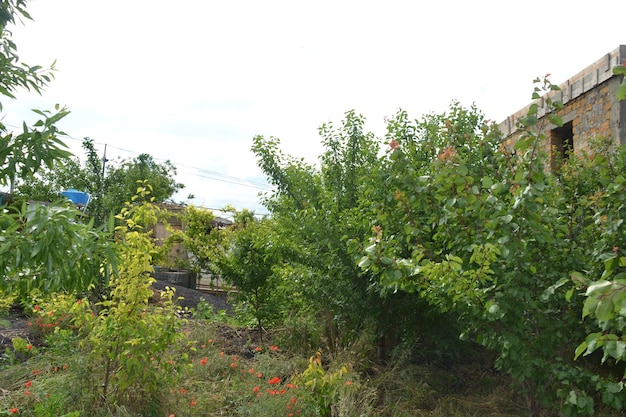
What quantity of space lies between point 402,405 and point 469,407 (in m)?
0.62

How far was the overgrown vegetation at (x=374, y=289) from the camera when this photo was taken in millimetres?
3020

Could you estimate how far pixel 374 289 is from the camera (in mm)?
5469

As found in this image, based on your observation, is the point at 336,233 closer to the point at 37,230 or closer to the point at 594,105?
the point at 37,230

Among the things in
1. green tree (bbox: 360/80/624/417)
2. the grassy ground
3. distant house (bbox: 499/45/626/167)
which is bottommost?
the grassy ground

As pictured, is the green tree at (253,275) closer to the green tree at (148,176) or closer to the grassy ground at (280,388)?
the grassy ground at (280,388)

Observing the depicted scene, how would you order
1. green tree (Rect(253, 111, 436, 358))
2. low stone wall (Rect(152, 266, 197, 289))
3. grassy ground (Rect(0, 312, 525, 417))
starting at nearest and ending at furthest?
1. grassy ground (Rect(0, 312, 525, 417))
2. green tree (Rect(253, 111, 436, 358))
3. low stone wall (Rect(152, 266, 197, 289))

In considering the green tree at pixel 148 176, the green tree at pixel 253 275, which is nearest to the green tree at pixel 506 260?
the green tree at pixel 253 275

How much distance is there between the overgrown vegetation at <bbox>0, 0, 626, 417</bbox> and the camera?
9.91 feet

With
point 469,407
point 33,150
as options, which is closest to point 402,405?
point 469,407

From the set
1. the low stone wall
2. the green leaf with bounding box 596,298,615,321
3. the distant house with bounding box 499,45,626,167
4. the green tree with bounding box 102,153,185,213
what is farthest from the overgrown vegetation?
the green tree with bounding box 102,153,185,213

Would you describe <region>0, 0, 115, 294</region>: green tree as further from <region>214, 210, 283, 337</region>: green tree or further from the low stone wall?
the low stone wall

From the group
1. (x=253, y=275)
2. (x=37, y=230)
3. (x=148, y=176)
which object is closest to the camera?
(x=37, y=230)

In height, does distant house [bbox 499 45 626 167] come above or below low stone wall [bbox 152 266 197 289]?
above

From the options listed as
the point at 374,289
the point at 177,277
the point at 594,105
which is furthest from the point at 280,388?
the point at 177,277
